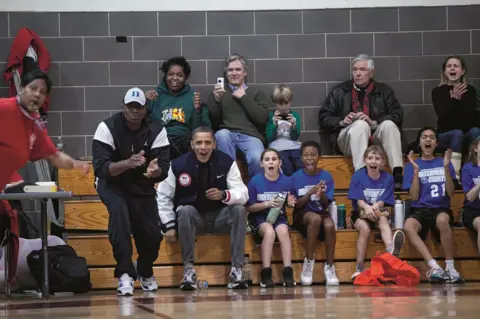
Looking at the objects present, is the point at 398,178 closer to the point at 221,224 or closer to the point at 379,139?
the point at 379,139

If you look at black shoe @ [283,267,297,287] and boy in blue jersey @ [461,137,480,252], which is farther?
boy in blue jersey @ [461,137,480,252]

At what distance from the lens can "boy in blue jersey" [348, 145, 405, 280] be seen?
7434mm

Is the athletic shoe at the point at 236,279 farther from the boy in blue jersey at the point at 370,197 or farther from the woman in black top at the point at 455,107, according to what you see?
the woman in black top at the point at 455,107

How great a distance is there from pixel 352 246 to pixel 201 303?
2.41 metres

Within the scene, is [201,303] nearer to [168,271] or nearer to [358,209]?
[168,271]

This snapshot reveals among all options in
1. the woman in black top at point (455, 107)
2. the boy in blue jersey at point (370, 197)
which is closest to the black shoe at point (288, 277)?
the boy in blue jersey at point (370, 197)

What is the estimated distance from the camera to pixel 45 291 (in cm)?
644

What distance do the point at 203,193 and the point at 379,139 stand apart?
1905 mm

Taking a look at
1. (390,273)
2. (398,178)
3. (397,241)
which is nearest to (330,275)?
(390,273)

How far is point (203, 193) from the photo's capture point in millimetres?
7305

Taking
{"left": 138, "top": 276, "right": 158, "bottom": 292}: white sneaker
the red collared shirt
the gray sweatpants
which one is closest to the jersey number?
the gray sweatpants

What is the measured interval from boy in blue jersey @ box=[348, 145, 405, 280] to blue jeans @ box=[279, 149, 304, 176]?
0.72 meters

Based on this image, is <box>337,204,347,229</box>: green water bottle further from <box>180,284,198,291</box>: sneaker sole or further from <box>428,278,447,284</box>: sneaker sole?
<box>180,284,198,291</box>: sneaker sole

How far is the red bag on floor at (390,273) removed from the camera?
7.08 metres
